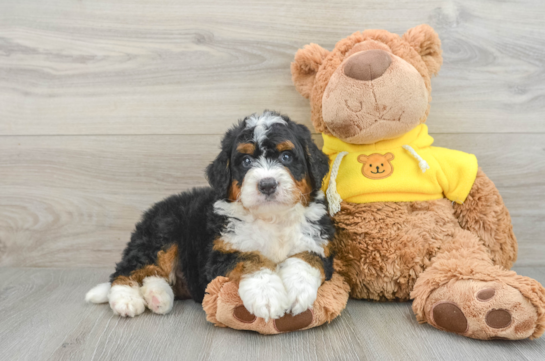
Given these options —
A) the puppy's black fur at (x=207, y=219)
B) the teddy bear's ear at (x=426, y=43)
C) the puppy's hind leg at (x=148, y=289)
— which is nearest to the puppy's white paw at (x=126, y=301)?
the puppy's hind leg at (x=148, y=289)

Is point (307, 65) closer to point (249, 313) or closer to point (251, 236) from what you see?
point (251, 236)

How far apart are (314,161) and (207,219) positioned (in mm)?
572

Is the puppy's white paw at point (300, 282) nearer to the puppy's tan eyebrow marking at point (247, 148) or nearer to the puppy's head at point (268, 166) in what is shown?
the puppy's head at point (268, 166)

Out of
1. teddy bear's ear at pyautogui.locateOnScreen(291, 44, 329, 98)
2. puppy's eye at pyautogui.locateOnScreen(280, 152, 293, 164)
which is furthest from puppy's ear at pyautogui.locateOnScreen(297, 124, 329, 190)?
teddy bear's ear at pyautogui.locateOnScreen(291, 44, 329, 98)

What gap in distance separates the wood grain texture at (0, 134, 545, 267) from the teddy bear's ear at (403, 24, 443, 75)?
1.90 feet

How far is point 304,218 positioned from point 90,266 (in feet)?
5.32

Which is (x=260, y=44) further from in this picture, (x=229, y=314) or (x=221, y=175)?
(x=229, y=314)

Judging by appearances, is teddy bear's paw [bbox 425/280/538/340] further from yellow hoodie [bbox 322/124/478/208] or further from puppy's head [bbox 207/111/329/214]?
puppy's head [bbox 207/111/329/214]

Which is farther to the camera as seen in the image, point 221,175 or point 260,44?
point 260,44

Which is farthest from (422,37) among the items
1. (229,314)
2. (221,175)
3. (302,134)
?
(229,314)

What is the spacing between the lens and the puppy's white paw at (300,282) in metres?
1.60

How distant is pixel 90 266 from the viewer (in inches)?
108

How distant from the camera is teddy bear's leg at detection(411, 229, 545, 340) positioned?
1.48 m

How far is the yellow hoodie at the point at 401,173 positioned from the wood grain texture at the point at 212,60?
581 mm
